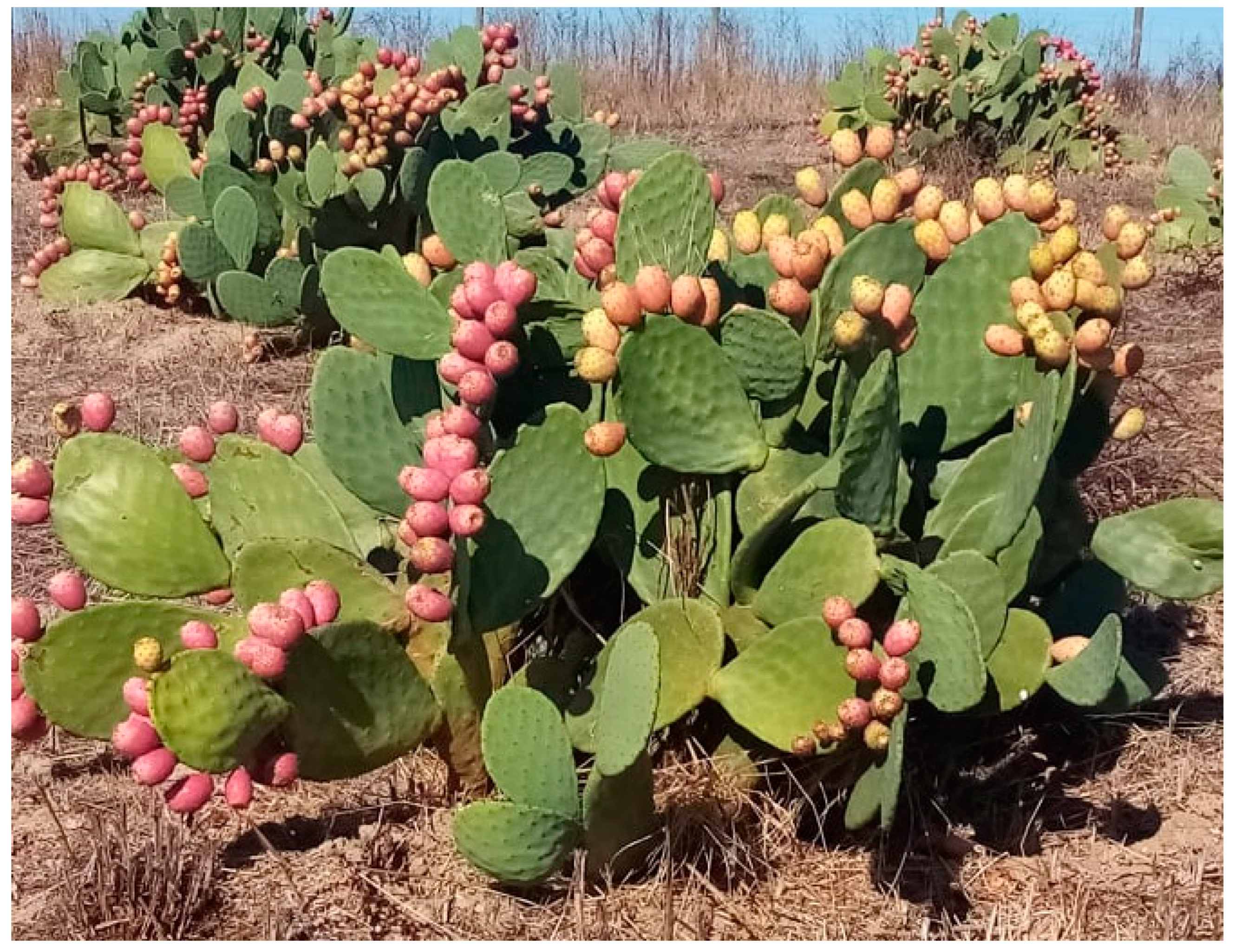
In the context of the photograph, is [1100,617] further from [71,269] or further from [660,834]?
[71,269]

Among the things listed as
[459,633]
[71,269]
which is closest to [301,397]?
[71,269]

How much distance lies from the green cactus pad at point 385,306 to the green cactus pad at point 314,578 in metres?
0.27

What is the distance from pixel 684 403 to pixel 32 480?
84 cm

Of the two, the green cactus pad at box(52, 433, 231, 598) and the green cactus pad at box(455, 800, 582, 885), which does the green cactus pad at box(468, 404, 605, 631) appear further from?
the green cactus pad at box(52, 433, 231, 598)

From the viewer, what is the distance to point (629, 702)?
1666mm

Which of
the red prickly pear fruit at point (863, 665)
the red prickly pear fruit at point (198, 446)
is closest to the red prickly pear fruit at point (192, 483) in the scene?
the red prickly pear fruit at point (198, 446)

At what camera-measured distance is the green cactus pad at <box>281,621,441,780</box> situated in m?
1.67

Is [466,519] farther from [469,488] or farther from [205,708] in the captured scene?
[205,708]

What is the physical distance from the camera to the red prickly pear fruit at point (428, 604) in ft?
5.64

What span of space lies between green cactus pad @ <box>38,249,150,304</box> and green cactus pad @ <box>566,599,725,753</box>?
3.93 meters

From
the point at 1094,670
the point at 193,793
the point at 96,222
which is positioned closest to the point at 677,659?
the point at 1094,670

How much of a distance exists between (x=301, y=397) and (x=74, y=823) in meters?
2.37

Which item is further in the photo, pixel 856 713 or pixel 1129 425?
pixel 1129 425

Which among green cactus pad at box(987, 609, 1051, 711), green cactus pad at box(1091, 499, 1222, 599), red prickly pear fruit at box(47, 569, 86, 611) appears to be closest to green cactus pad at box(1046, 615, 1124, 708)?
green cactus pad at box(987, 609, 1051, 711)
